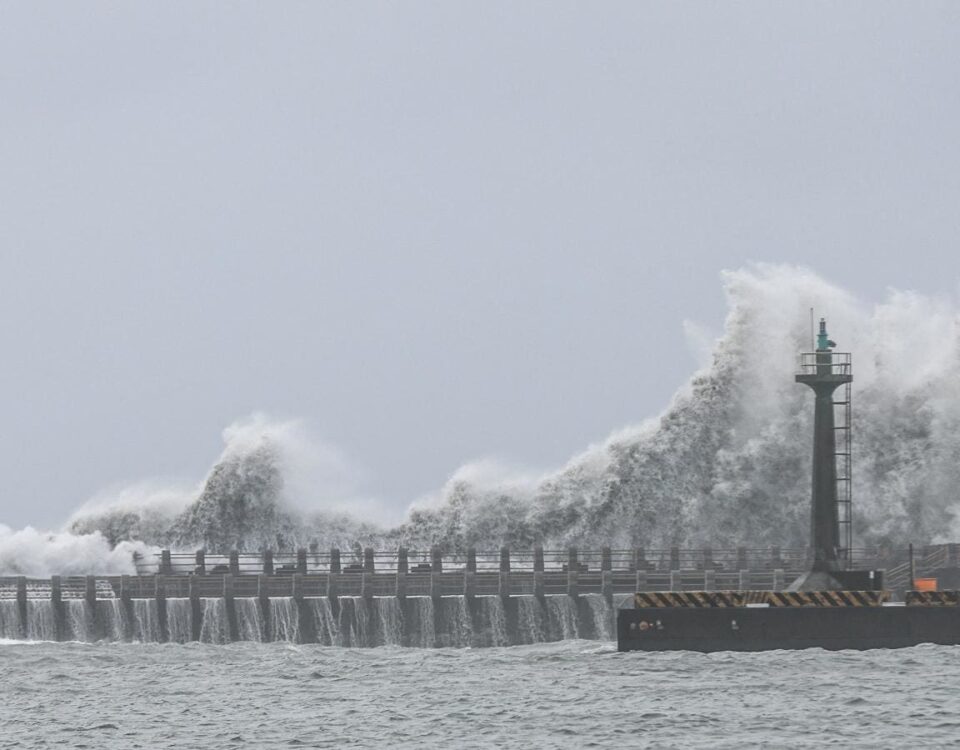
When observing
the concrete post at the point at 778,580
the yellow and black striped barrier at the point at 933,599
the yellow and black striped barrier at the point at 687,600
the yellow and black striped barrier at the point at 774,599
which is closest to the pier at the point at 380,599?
the concrete post at the point at 778,580

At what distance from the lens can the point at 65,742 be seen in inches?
2020

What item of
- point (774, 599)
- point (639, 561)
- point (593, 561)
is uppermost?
point (639, 561)

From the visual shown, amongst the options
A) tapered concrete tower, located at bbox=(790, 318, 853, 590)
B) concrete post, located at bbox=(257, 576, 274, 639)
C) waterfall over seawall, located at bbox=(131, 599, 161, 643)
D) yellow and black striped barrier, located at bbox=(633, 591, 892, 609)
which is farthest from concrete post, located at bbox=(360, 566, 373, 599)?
tapered concrete tower, located at bbox=(790, 318, 853, 590)

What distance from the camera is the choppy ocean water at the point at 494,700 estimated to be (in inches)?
1964

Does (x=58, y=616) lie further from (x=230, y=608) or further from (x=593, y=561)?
(x=593, y=561)

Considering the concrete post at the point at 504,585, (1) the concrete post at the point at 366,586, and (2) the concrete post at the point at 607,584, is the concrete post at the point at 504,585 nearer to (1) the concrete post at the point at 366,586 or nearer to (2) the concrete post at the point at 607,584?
(2) the concrete post at the point at 607,584

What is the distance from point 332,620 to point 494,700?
20355 millimetres

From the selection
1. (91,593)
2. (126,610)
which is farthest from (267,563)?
(91,593)

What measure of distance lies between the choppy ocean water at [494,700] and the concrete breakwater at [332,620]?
5.46m

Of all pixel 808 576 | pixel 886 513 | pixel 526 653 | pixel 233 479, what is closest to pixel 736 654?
pixel 808 576

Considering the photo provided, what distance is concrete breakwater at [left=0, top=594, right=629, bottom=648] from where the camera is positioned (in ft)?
245

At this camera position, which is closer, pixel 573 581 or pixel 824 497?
pixel 824 497

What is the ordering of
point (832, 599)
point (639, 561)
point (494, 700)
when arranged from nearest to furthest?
1. point (494, 700)
2. point (832, 599)
3. point (639, 561)

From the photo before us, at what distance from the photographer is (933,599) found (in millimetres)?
62594
